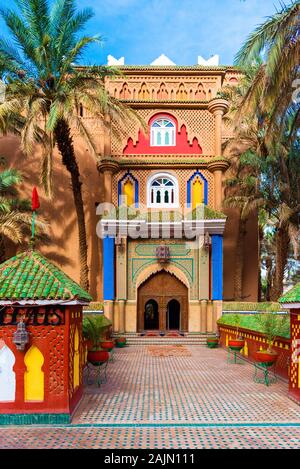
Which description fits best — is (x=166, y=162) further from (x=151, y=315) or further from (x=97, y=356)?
(x=97, y=356)

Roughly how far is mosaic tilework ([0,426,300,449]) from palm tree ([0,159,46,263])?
12460mm

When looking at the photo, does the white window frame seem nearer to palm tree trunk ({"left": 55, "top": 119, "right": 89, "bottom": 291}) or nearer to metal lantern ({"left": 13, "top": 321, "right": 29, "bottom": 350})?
palm tree trunk ({"left": 55, "top": 119, "right": 89, "bottom": 291})

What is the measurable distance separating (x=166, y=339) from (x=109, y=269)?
4.00m

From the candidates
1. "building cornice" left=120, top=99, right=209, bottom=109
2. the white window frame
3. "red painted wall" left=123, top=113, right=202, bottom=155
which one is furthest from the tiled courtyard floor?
"building cornice" left=120, top=99, right=209, bottom=109

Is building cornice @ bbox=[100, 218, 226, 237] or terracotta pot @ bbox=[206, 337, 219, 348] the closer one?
terracotta pot @ bbox=[206, 337, 219, 348]

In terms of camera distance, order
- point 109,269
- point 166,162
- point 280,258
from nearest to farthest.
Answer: point 109,269 → point 280,258 → point 166,162

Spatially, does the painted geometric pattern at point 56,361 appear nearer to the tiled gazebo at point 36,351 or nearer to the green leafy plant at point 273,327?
the tiled gazebo at point 36,351

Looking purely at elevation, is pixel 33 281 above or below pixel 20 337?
above

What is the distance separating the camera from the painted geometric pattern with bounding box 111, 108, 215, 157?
22266 mm

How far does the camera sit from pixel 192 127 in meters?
22.6

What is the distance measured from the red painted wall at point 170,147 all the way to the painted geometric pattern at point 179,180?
999mm

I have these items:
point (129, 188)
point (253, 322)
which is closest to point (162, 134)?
point (129, 188)
